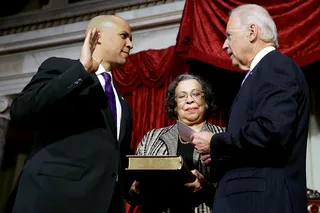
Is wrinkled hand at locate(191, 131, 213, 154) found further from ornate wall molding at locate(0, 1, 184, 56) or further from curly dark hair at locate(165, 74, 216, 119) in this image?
ornate wall molding at locate(0, 1, 184, 56)

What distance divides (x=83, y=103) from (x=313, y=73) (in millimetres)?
2693

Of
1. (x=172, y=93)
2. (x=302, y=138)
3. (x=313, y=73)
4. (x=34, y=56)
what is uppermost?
(x=34, y=56)

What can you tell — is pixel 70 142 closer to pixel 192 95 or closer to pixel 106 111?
pixel 106 111

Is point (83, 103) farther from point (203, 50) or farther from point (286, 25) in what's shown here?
point (286, 25)

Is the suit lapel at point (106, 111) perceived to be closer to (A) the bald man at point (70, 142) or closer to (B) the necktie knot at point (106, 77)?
(A) the bald man at point (70, 142)

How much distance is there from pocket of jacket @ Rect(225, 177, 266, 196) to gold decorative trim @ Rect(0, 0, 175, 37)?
3419 mm

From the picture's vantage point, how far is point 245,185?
1684mm

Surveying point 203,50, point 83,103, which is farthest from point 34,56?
point 83,103

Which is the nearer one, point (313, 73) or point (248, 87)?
point (248, 87)

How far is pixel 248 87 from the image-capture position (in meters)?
1.83

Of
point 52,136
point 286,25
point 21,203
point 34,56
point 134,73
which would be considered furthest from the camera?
point 34,56

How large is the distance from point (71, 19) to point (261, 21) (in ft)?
12.2

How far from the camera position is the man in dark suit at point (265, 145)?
1.64 metres

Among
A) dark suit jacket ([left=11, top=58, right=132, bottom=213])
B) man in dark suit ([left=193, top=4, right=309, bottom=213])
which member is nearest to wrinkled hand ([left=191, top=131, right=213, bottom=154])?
man in dark suit ([left=193, top=4, right=309, bottom=213])
